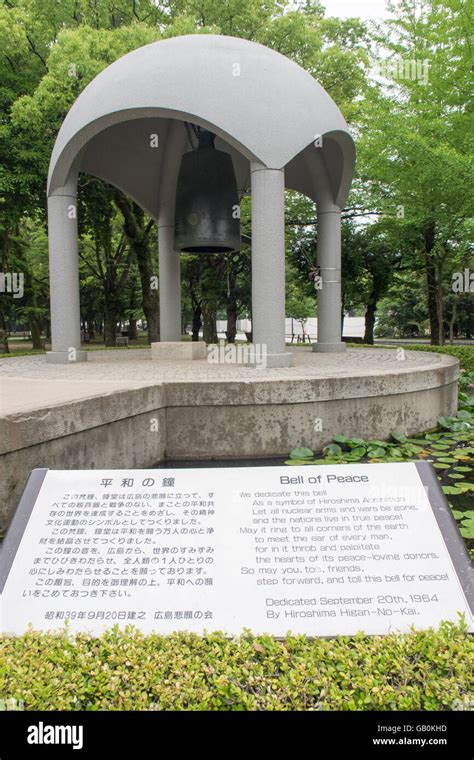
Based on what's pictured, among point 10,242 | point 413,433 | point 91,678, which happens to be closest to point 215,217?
point 413,433

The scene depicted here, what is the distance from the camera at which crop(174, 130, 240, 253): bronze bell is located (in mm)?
9438

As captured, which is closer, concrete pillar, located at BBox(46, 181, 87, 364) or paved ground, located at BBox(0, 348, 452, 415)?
paved ground, located at BBox(0, 348, 452, 415)

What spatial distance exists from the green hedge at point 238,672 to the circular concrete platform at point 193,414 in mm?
2016

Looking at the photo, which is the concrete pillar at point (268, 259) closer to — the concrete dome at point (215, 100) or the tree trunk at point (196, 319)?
the concrete dome at point (215, 100)

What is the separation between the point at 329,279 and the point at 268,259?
365cm

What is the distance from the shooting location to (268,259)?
26.6 ft

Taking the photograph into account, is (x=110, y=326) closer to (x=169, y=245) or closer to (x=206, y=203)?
(x=169, y=245)

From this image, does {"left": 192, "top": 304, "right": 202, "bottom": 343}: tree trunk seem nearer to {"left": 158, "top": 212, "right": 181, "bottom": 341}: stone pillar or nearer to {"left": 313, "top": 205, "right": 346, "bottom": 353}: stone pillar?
{"left": 158, "top": 212, "right": 181, "bottom": 341}: stone pillar

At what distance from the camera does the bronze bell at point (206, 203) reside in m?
9.44

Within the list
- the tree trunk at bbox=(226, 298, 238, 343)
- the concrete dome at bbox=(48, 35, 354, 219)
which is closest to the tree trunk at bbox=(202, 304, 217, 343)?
the tree trunk at bbox=(226, 298, 238, 343)

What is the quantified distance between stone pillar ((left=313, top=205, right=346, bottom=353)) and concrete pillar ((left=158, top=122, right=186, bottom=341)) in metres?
3.20

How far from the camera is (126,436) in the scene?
17.5 feet
